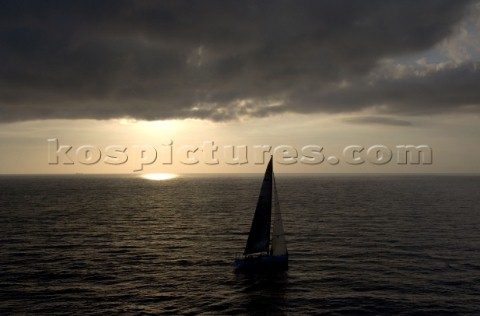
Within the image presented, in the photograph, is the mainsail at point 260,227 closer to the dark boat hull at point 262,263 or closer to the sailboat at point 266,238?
the sailboat at point 266,238

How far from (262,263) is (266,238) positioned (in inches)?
141

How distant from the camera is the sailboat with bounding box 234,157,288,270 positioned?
171ft

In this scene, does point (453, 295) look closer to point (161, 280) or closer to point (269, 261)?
point (269, 261)

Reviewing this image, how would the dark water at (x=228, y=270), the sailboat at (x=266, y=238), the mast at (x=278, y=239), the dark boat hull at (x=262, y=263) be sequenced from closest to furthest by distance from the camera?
the dark water at (x=228, y=270) → the dark boat hull at (x=262, y=263) → the sailboat at (x=266, y=238) → the mast at (x=278, y=239)

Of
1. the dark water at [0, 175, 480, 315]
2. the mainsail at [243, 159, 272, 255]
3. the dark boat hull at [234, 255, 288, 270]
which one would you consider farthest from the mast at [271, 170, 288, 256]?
the dark water at [0, 175, 480, 315]

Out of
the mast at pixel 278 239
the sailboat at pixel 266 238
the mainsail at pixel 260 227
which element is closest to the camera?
the sailboat at pixel 266 238

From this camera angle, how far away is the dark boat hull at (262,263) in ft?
170

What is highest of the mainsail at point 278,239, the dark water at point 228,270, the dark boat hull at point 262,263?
the mainsail at point 278,239

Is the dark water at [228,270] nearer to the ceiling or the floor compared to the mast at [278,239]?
nearer to the floor

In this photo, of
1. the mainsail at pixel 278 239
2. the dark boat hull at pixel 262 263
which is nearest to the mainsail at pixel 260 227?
the mainsail at pixel 278 239

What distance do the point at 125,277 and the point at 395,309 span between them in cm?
3146

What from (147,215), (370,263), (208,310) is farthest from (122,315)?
(147,215)

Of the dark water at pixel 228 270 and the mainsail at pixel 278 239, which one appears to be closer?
the dark water at pixel 228 270

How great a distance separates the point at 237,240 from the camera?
7381cm
